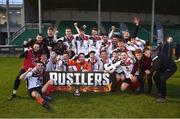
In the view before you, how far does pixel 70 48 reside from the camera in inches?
527

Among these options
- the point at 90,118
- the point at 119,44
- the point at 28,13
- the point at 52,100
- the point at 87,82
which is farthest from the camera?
the point at 28,13

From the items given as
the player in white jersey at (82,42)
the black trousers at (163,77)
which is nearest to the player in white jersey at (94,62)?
the player in white jersey at (82,42)

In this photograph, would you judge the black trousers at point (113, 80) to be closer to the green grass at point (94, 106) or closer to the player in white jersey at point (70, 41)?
the green grass at point (94, 106)

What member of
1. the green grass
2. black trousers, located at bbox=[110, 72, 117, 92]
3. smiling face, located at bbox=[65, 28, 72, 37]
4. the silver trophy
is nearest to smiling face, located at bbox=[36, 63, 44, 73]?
the green grass

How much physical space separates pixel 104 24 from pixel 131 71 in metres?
29.0

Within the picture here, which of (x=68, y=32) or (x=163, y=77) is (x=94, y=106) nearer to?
(x=163, y=77)

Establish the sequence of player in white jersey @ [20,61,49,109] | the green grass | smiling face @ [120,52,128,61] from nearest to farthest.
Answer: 1. the green grass
2. player in white jersey @ [20,61,49,109]
3. smiling face @ [120,52,128,61]

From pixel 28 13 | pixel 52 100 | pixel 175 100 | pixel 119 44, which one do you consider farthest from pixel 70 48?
pixel 28 13

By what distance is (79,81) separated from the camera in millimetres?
11453

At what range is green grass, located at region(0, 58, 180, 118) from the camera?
9.74 m

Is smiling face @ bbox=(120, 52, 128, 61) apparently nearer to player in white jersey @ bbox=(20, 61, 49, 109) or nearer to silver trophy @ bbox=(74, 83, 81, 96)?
silver trophy @ bbox=(74, 83, 81, 96)

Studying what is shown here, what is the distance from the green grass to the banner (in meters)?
0.21

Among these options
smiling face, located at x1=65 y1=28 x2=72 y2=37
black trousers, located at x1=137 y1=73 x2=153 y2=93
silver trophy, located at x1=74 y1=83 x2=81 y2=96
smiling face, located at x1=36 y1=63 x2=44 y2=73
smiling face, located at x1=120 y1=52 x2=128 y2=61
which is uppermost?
smiling face, located at x1=65 y1=28 x2=72 y2=37

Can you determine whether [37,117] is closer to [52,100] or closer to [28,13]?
[52,100]
